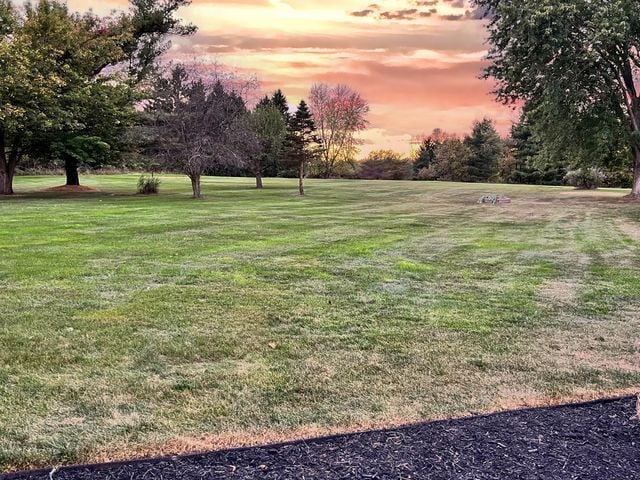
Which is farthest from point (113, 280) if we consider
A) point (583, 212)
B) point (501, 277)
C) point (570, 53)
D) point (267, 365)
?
point (570, 53)

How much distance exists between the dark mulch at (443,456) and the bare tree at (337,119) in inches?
1887

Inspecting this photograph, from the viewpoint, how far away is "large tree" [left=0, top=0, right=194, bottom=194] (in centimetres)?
1936

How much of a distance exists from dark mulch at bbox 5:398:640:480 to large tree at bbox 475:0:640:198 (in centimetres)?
→ 1961

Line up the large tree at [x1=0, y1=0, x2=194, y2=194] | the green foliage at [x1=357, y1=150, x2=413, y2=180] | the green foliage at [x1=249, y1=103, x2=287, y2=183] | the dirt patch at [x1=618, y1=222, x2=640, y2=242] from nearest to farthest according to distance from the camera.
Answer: the dirt patch at [x1=618, y1=222, x2=640, y2=242] → the large tree at [x1=0, y1=0, x2=194, y2=194] → the green foliage at [x1=249, y1=103, x2=287, y2=183] → the green foliage at [x1=357, y1=150, x2=413, y2=180]

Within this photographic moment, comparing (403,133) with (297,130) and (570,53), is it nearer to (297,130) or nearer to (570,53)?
(297,130)

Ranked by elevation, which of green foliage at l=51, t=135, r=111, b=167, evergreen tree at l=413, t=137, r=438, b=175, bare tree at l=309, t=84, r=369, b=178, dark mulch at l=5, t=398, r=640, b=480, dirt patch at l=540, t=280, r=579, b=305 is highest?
bare tree at l=309, t=84, r=369, b=178

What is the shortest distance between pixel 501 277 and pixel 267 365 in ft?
14.2

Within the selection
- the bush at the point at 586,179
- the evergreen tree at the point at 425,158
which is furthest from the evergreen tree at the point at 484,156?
the bush at the point at 586,179

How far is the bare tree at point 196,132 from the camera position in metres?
21.7

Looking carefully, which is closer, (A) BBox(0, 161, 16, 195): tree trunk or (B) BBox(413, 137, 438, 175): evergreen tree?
(A) BBox(0, 161, 16, 195): tree trunk

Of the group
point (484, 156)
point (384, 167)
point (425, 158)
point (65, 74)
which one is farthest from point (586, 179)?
point (65, 74)

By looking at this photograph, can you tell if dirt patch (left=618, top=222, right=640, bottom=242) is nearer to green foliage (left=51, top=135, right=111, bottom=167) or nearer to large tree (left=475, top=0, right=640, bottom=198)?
large tree (left=475, top=0, right=640, bottom=198)

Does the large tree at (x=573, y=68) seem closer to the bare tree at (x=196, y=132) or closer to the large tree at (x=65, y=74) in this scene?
the bare tree at (x=196, y=132)

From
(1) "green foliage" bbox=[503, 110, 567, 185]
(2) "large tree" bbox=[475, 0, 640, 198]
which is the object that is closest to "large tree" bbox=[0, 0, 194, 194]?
(2) "large tree" bbox=[475, 0, 640, 198]
